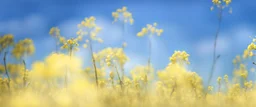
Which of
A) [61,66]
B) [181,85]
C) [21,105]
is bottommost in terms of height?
[21,105]

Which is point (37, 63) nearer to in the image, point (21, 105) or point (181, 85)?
point (181, 85)

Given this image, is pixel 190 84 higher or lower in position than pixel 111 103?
higher

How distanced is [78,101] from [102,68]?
4287 millimetres

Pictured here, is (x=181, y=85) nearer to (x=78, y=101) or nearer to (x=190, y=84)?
(x=190, y=84)

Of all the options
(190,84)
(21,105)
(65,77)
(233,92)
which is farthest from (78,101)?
(233,92)

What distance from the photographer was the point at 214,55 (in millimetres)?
5711

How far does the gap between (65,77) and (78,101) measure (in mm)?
3109

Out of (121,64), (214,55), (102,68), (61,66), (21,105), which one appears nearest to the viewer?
(21,105)

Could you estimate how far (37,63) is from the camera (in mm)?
6461

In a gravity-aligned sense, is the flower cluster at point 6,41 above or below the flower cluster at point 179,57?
above

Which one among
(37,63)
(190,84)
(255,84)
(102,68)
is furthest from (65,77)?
(255,84)

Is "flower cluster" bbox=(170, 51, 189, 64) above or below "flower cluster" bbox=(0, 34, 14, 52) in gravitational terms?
below

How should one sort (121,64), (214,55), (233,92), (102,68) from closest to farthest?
1. (214,55)
2. (121,64)
3. (102,68)
4. (233,92)

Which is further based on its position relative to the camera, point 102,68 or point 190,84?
point 102,68
